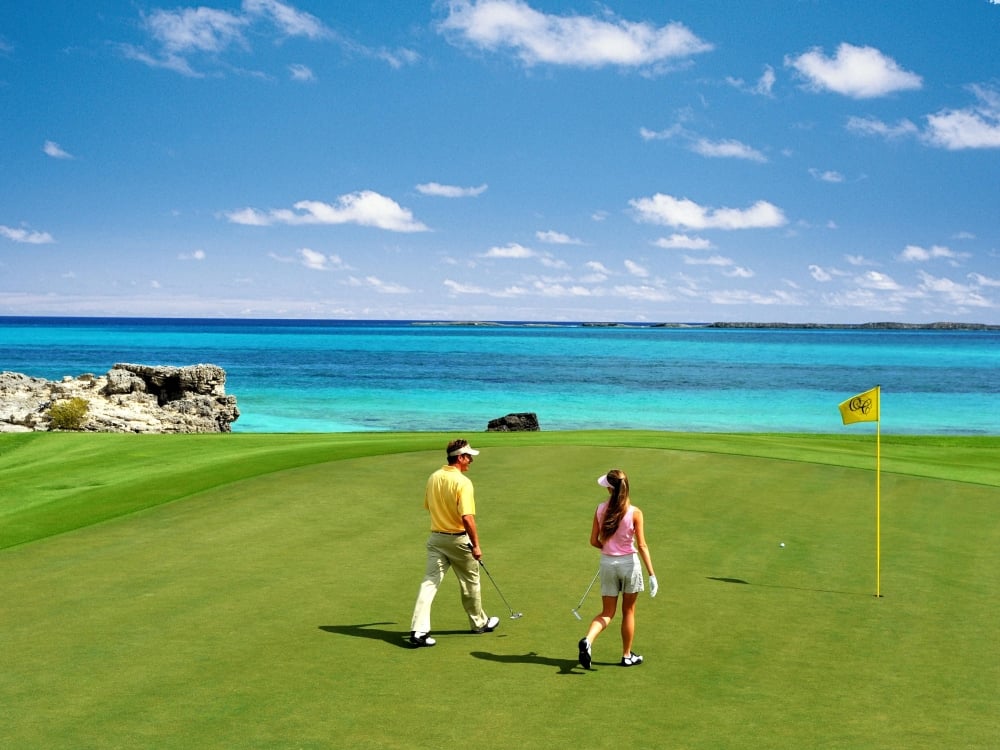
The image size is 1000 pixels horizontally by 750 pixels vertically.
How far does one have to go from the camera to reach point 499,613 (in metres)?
11.1

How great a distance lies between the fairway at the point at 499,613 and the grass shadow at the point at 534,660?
37mm

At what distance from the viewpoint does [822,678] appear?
8.87m

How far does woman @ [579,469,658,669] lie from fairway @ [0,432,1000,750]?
42 cm

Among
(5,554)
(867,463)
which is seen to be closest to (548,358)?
(867,463)

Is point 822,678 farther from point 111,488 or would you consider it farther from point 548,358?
point 548,358

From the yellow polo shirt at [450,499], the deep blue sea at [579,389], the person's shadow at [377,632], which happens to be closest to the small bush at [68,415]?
the deep blue sea at [579,389]

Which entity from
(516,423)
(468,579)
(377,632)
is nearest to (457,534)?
(468,579)

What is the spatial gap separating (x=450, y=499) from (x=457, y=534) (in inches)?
16.1

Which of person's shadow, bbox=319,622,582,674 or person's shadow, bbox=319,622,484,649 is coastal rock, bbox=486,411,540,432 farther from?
person's shadow, bbox=319,622,582,674

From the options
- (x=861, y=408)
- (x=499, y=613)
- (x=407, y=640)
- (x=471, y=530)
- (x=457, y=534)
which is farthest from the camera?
(x=861, y=408)

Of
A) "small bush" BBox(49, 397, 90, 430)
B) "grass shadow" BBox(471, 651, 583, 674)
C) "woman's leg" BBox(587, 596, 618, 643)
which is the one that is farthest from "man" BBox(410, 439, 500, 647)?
"small bush" BBox(49, 397, 90, 430)

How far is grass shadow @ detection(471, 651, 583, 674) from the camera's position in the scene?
9109 mm

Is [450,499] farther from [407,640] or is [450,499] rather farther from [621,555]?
[621,555]

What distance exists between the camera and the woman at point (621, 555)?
9156mm
